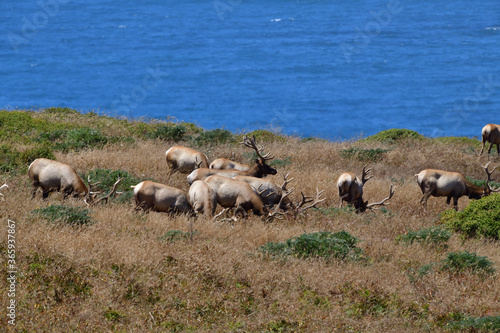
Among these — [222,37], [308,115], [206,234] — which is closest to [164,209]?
[206,234]

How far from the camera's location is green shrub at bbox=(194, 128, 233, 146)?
21.8 meters

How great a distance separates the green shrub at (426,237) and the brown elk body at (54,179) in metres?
6.34

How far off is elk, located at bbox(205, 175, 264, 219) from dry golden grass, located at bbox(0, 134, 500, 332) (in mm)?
578

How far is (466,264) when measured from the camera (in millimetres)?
10367

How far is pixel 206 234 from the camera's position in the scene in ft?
35.3

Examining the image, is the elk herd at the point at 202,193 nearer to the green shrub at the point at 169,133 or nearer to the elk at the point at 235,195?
the elk at the point at 235,195

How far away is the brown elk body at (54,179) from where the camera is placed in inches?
487

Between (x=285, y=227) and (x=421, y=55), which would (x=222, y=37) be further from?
(x=285, y=227)

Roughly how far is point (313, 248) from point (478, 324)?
305cm

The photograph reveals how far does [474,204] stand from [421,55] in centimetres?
9064

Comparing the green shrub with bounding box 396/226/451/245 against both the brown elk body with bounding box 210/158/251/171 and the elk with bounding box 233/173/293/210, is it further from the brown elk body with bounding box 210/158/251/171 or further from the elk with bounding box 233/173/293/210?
the brown elk body with bounding box 210/158/251/171

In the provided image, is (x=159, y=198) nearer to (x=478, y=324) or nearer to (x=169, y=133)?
(x=478, y=324)

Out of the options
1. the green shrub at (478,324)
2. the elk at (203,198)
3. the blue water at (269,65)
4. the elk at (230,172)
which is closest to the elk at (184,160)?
the elk at (230,172)

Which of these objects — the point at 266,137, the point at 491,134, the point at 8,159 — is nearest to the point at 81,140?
the point at 8,159
